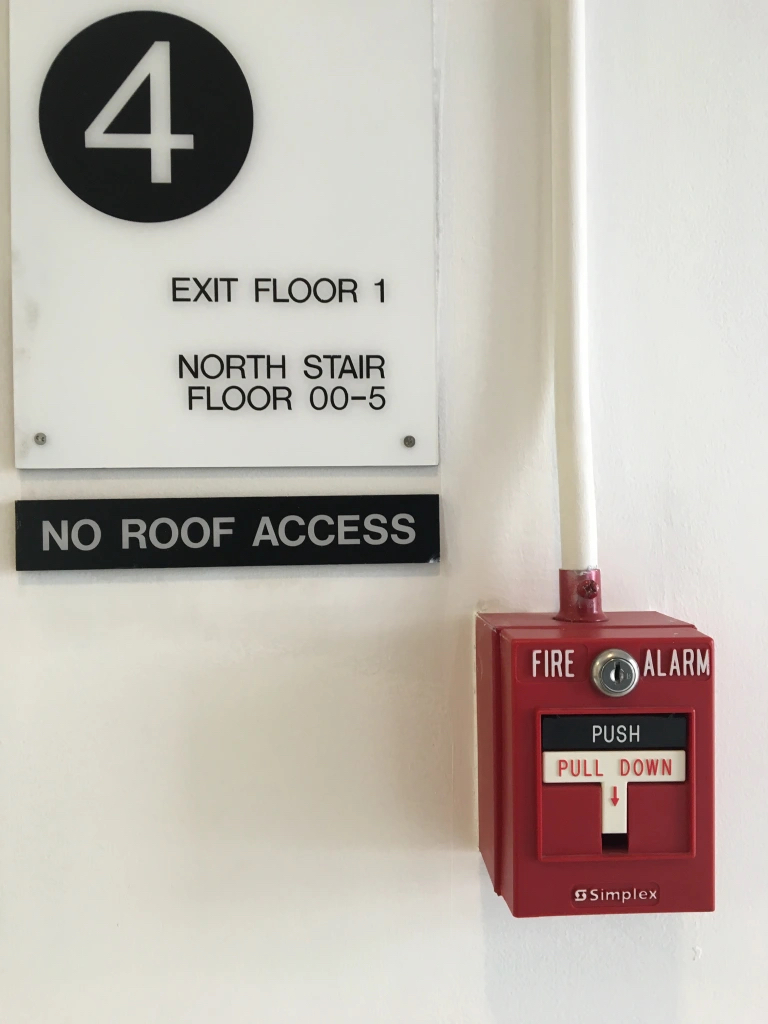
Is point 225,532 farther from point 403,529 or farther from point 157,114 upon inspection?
point 157,114

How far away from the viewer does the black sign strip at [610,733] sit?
0.56 m

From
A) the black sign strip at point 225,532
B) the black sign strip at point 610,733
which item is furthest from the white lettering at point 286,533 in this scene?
the black sign strip at point 610,733

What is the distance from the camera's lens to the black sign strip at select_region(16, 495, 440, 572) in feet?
Answer: 2.10

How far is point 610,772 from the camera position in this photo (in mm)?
559

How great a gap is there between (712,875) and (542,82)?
66 cm

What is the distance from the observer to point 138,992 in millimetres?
649

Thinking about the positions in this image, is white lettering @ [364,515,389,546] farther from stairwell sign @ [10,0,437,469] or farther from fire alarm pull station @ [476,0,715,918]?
fire alarm pull station @ [476,0,715,918]

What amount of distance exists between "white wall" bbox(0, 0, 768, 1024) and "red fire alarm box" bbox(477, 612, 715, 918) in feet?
0.37

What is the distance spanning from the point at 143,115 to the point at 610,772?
64cm

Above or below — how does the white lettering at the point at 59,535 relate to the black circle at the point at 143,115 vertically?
below

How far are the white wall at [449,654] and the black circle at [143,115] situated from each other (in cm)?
18

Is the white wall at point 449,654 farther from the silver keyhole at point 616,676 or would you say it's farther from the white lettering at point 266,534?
the silver keyhole at point 616,676

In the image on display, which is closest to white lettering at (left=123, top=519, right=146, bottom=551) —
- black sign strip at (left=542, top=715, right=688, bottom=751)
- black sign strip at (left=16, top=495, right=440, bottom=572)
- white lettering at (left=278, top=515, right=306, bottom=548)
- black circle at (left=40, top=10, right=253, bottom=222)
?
black sign strip at (left=16, top=495, right=440, bottom=572)

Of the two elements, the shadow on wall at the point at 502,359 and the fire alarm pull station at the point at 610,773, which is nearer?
the fire alarm pull station at the point at 610,773
